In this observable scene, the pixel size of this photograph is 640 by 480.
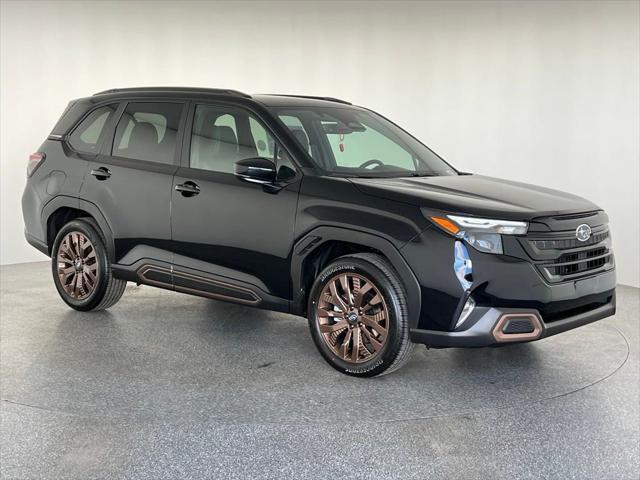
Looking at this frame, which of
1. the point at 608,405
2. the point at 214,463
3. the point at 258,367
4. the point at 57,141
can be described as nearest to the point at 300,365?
the point at 258,367

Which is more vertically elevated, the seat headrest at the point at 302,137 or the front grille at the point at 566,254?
the seat headrest at the point at 302,137

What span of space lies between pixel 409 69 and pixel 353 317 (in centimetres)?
617

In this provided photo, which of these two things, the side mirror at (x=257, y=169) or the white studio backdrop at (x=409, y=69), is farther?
the white studio backdrop at (x=409, y=69)

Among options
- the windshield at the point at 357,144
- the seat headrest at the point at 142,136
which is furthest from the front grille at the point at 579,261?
the seat headrest at the point at 142,136

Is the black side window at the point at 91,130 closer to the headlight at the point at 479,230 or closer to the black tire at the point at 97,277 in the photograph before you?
the black tire at the point at 97,277

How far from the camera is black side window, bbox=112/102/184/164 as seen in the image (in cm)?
587

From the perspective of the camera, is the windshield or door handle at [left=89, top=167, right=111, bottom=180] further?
door handle at [left=89, top=167, right=111, bottom=180]

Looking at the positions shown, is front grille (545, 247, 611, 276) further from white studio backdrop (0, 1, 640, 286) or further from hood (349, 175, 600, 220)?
white studio backdrop (0, 1, 640, 286)

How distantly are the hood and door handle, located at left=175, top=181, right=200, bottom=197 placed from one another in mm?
1179

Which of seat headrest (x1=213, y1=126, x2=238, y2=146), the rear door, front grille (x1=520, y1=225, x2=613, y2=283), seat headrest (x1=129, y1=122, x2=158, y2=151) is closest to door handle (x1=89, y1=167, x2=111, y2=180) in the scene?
the rear door

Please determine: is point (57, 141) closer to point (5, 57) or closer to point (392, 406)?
point (5, 57)

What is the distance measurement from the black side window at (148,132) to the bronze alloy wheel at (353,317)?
1707mm

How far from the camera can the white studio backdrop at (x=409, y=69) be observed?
862 cm

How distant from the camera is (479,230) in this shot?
4.48m
